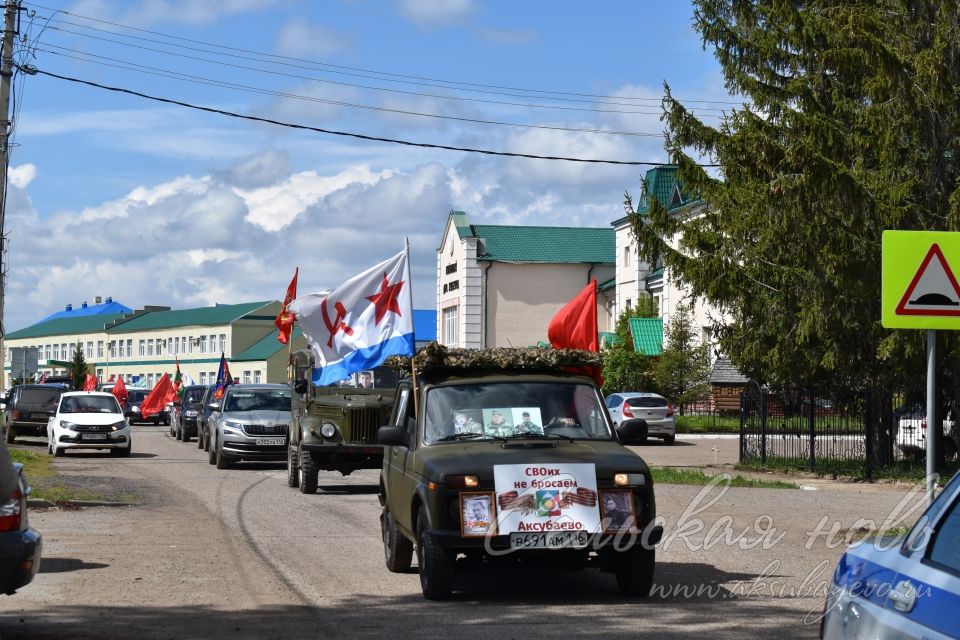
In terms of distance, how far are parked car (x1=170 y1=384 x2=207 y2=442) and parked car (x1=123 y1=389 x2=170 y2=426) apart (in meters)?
14.0

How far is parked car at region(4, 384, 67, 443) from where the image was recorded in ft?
131

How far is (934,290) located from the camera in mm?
9789

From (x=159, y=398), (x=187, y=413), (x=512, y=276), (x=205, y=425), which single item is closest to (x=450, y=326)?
(x=512, y=276)

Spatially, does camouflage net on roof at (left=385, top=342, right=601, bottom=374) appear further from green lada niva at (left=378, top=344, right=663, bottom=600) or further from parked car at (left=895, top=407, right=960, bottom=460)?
parked car at (left=895, top=407, right=960, bottom=460)

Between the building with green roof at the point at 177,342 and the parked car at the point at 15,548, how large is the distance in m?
104

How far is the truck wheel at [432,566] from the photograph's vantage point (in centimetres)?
942

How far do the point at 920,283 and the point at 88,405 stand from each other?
1050 inches

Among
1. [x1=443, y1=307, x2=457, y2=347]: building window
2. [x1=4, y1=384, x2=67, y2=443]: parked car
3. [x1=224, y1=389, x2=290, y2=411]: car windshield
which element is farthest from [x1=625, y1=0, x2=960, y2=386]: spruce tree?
[x1=443, y1=307, x2=457, y2=347]: building window

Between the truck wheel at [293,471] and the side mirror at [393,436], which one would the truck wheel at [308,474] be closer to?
the truck wheel at [293,471]

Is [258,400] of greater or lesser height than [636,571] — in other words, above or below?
above

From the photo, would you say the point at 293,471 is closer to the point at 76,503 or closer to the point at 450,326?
the point at 76,503

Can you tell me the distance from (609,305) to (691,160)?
49.2 metres

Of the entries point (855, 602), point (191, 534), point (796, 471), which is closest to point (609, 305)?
point (796, 471)

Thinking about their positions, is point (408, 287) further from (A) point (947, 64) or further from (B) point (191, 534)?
(A) point (947, 64)
